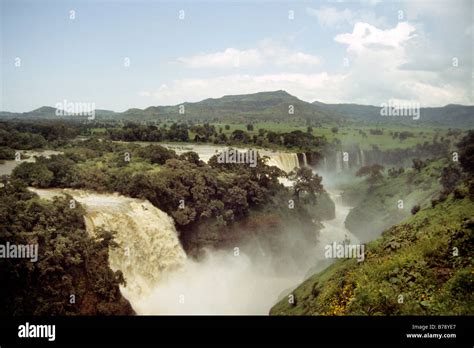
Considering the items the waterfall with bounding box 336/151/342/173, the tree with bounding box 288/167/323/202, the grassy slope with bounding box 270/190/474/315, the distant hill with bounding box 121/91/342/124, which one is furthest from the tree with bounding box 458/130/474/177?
the distant hill with bounding box 121/91/342/124

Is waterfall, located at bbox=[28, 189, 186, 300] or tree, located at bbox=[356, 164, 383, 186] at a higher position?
tree, located at bbox=[356, 164, 383, 186]

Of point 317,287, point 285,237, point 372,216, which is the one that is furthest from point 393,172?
point 317,287

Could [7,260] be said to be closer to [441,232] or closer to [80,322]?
[80,322]

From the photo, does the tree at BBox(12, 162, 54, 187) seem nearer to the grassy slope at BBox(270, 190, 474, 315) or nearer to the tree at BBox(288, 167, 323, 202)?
the grassy slope at BBox(270, 190, 474, 315)

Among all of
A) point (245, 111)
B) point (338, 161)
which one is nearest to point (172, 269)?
point (338, 161)

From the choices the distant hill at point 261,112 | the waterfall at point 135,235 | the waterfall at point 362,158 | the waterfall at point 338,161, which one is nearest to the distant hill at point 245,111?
the distant hill at point 261,112

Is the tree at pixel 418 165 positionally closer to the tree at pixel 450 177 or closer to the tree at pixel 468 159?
the tree at pixel 450 177
